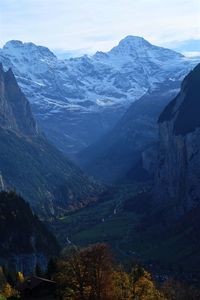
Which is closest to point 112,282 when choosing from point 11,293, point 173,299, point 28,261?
point 11,293

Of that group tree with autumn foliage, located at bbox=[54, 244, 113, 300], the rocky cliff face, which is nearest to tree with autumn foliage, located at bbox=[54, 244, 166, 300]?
tree with autumn foliage, located at bbox=[54, 244, 113, 300]

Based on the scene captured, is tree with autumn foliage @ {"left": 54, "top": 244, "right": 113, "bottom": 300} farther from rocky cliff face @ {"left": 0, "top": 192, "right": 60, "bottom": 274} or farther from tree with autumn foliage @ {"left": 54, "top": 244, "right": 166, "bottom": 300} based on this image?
rocky cliff face @ {"left": 0, "top": 192, "right": 60, "bottom": 274}

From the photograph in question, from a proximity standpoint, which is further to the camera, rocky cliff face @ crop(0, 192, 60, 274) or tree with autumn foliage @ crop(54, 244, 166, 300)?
rocky cliff face @ crop(0, 192, 60, 274)

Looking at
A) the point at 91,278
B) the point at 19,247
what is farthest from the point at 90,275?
the point at 19,247

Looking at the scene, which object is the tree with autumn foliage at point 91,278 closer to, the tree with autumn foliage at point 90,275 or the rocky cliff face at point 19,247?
the tree with autumn foliage at point 90,275

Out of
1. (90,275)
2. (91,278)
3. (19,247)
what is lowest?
(91,278)

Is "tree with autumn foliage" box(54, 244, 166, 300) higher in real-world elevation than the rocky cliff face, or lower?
lower

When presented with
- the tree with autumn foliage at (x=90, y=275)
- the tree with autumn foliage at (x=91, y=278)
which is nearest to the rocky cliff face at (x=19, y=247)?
the tree with autumn foliage at (x=91, y=278)

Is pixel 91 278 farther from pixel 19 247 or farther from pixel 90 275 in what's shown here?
pixel 19 247

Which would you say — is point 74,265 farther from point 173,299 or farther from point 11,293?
point 173,299

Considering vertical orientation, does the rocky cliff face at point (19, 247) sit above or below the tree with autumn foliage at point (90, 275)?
above

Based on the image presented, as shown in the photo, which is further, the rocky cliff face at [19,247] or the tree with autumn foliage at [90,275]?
the rocky cliff face at [19,247]
